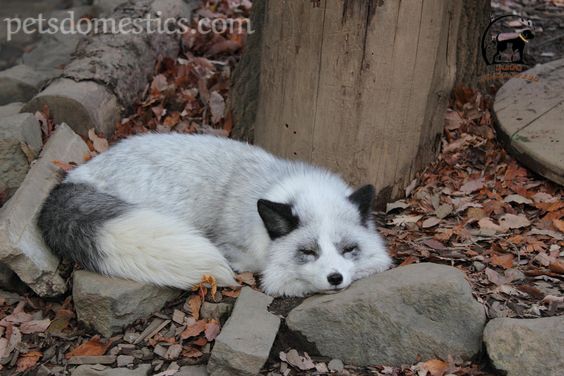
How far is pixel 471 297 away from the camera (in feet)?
12.3

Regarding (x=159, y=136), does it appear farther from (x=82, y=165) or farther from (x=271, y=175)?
(x=271, y=175)

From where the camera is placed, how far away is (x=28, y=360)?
4.06 metres

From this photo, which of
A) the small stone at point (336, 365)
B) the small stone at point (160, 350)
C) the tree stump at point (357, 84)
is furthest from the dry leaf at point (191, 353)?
the tree stump at point (357, 84)

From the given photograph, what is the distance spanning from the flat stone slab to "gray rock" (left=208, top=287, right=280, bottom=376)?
239 centimetres

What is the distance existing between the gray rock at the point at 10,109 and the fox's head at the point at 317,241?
2773 mm

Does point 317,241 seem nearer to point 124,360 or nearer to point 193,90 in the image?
point 124,360

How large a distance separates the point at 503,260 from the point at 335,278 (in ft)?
3.82

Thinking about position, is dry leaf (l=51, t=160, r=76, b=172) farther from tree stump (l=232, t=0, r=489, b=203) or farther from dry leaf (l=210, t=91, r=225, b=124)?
dry leaf (l=210, t=91, r=225, b=124)

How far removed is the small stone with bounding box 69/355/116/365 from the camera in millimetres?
3938

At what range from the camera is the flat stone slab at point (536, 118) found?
508cm

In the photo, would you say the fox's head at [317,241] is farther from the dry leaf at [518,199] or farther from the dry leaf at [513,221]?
the dry leaf at [518,199]

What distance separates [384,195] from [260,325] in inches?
66.6

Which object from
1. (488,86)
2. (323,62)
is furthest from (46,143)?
(488,86)

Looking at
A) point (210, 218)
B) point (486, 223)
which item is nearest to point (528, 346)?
point (486, 223)
